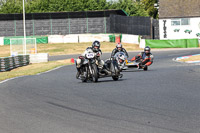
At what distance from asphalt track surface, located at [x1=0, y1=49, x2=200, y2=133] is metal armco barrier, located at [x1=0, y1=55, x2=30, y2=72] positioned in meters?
17.5

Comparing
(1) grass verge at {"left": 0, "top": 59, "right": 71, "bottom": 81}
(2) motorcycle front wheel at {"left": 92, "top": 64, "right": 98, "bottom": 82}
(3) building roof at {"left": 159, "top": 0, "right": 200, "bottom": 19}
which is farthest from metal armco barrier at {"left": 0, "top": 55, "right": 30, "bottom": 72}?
(3) building roof at {"left": 159, "top": 0, "right": 200, "bottom": 19}

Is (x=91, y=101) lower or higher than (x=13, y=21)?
lower

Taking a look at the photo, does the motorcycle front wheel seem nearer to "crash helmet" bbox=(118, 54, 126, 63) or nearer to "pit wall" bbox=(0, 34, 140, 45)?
"crash helmet" bbox=(118, 54, 126, 63)

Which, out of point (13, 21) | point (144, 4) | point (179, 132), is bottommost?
point (179, 132)

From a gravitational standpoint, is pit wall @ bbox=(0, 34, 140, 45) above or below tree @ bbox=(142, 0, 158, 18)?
below

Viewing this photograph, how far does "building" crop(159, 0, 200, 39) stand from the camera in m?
67.1

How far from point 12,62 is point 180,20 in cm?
3989

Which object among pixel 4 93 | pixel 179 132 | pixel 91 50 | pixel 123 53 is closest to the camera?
pixel 179 132

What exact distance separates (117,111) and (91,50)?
22.7 feet

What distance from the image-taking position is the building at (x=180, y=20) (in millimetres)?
67125

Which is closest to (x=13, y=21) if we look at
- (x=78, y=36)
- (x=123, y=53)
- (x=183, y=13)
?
(x=78, y=36)

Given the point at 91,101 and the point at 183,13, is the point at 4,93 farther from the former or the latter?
the point at 183,13

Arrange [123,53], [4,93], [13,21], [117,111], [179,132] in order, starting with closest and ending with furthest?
1. [179,132]
2. [117,111]
3. [4,93]
4. [123,53]
5. [13,21]

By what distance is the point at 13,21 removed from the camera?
64875 mm
